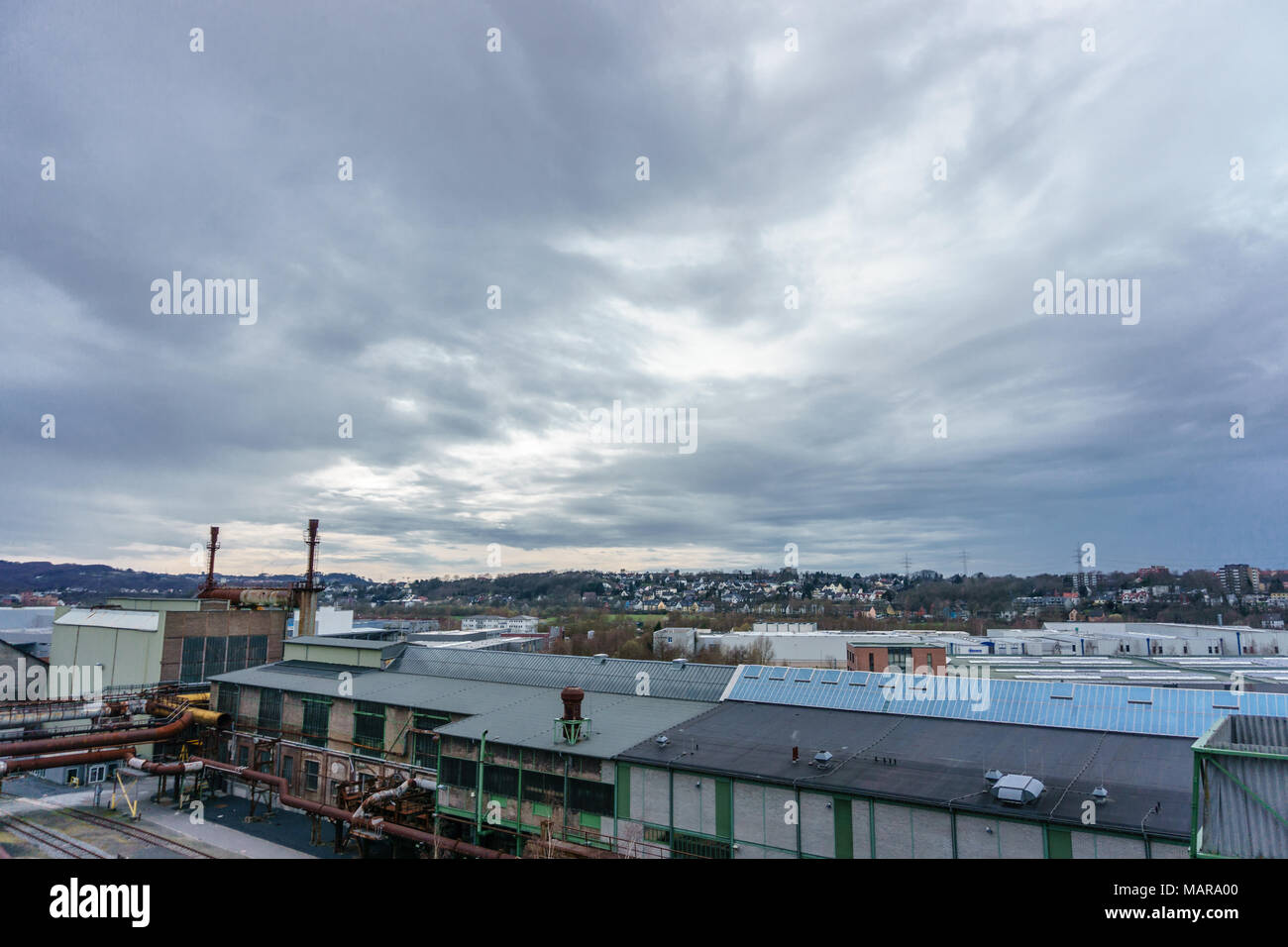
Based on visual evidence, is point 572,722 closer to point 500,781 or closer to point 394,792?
point 500,781

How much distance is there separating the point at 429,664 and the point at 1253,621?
160 meters

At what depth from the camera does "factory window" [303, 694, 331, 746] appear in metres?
39.8

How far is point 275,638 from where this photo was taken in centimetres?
5897

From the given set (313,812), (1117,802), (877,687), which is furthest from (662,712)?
(1117,802)

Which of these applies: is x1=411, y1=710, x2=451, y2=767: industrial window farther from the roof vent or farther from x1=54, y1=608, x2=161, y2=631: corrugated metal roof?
x1=54, y1=608, x2=161, y2=631: corrugated metal roof

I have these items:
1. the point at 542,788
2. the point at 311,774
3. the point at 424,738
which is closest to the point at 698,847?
the point at 542,788

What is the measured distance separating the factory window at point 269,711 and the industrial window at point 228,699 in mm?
2508

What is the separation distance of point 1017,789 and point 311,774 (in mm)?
35433

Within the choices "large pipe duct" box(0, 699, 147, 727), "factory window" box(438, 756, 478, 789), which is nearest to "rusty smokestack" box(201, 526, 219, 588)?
"large pipe duct" box(0, 699, 147, 727)

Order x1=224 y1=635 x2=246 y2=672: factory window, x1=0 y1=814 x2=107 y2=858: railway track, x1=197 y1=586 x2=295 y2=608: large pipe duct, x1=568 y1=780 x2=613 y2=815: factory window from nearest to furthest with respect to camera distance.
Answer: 1. x1=568 y1=780 x2=613 y2=815: factory window
2. x1=0 y1=814 x2=107 y2=858: railway track
3. x1=224 y1=635 x2=246 y2=672: factory window
4. x1=197 y1=586 x2=295 y2=608: large pipe duct

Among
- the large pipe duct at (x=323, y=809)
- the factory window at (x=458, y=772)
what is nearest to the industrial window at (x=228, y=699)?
the large pipe duct at (x=323, y=809)

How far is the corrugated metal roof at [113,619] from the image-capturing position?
169 feet

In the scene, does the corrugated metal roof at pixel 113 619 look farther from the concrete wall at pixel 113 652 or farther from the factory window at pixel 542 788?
the factory window at pixel 542 788

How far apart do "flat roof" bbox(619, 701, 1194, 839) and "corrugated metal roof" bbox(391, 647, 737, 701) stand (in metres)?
4.81
